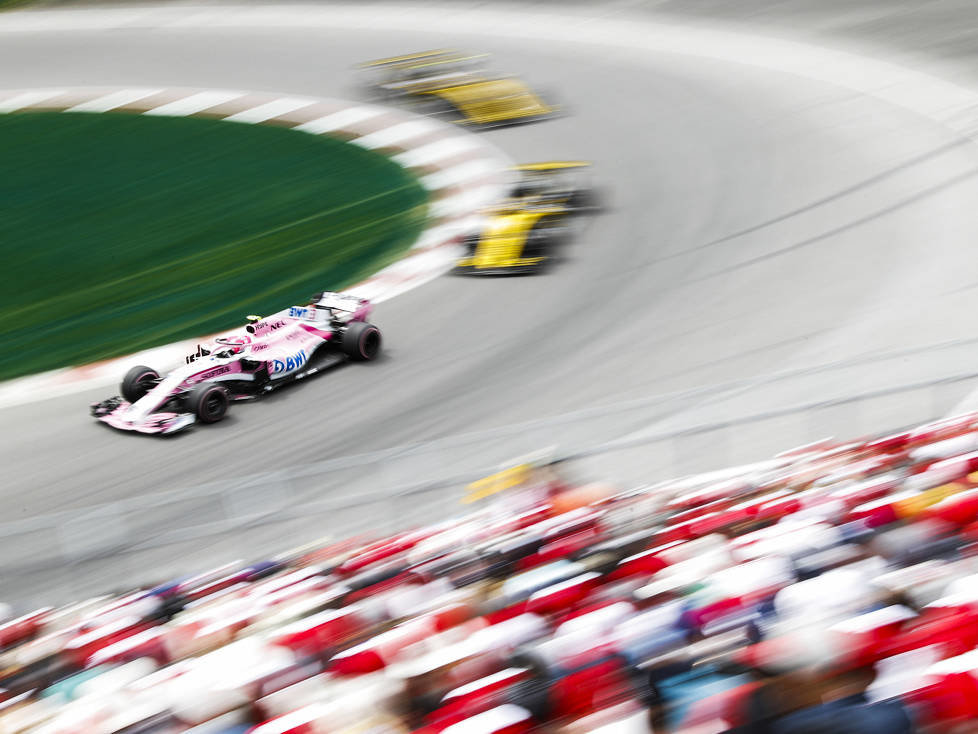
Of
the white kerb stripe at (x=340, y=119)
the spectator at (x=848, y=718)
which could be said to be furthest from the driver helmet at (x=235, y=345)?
the white kerb stripe at (x=340, y=119)

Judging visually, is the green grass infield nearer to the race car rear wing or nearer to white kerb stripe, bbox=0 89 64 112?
white kerb stripe, bbox=0 89 64 112

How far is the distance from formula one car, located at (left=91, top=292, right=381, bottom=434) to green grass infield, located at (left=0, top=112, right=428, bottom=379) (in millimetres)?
1625

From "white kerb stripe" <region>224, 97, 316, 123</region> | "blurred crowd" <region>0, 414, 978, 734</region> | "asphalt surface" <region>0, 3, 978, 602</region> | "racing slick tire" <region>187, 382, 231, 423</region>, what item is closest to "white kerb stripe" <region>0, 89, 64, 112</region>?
"white kerb stripe" <region>224, 97, 316, 123</region>

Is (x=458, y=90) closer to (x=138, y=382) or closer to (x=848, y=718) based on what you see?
(x=138, y=382)

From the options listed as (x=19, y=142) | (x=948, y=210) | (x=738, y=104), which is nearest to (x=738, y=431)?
(x=948, y=210)

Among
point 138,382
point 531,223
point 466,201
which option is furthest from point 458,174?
point 138,382

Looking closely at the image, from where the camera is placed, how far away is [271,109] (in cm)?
2023

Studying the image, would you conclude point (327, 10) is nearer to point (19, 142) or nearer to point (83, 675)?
point (19, 142)

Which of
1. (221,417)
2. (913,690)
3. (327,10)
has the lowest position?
(221,417)

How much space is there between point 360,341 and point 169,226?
5.73 m

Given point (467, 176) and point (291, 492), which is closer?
point (291, 492)

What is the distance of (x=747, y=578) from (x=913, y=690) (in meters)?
1.23

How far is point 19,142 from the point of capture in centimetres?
1952

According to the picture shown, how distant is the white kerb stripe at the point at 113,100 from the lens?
21016 mm
